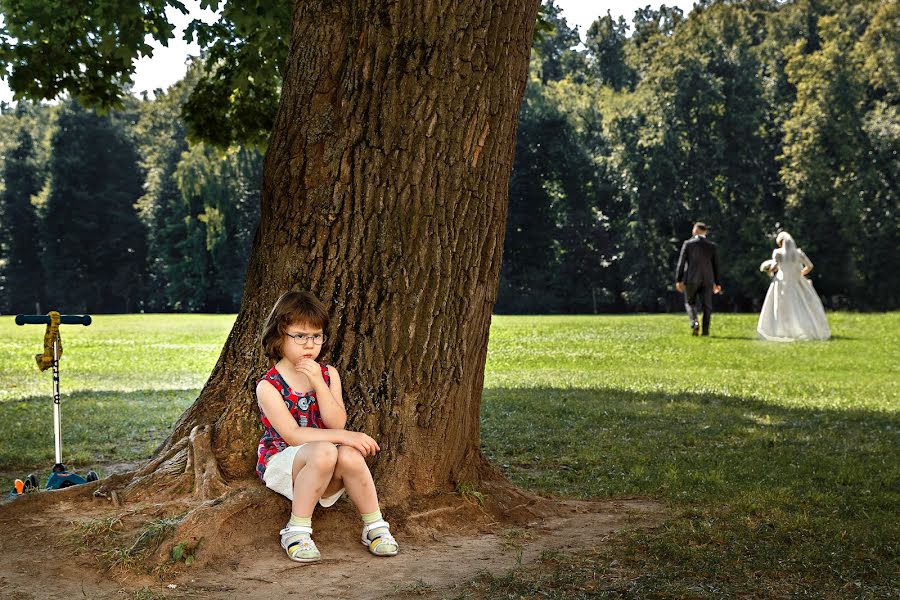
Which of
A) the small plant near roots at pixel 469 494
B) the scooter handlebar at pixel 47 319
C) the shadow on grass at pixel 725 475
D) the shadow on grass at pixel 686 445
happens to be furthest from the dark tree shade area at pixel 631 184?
the small plant near roots at pixel 469 494

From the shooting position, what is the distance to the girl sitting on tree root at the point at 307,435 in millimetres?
5375

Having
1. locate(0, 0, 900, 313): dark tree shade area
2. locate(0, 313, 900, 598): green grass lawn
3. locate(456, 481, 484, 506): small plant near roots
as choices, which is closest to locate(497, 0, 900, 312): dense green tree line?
locate(0, 0, 900, 313): dark tree shade area

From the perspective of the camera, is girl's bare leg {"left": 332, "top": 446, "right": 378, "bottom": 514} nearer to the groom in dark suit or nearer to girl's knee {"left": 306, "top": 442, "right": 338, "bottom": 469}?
girl's knee {"left": 306, "top": 442, "right": 338, "bottom": 469}

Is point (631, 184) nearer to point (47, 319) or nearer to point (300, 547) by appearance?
point (47, 319)

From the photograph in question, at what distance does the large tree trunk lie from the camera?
598 cm

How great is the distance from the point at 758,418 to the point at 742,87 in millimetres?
44719

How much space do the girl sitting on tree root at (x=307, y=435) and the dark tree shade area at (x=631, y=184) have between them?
118 feet

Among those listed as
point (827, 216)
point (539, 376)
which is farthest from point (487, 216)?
point (827, 216)

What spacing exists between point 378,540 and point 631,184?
49.7 metres

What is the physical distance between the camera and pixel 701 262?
2191 centimetres

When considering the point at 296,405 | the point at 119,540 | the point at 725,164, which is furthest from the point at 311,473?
the point at 725,164

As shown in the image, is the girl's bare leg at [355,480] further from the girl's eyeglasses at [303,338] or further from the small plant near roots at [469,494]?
the small plant near roots at [469,494]

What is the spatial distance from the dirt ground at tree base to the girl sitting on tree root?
0.48 feet

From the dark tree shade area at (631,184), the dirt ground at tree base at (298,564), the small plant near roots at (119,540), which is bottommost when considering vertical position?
the dirt ground at tree base at (298,564)
